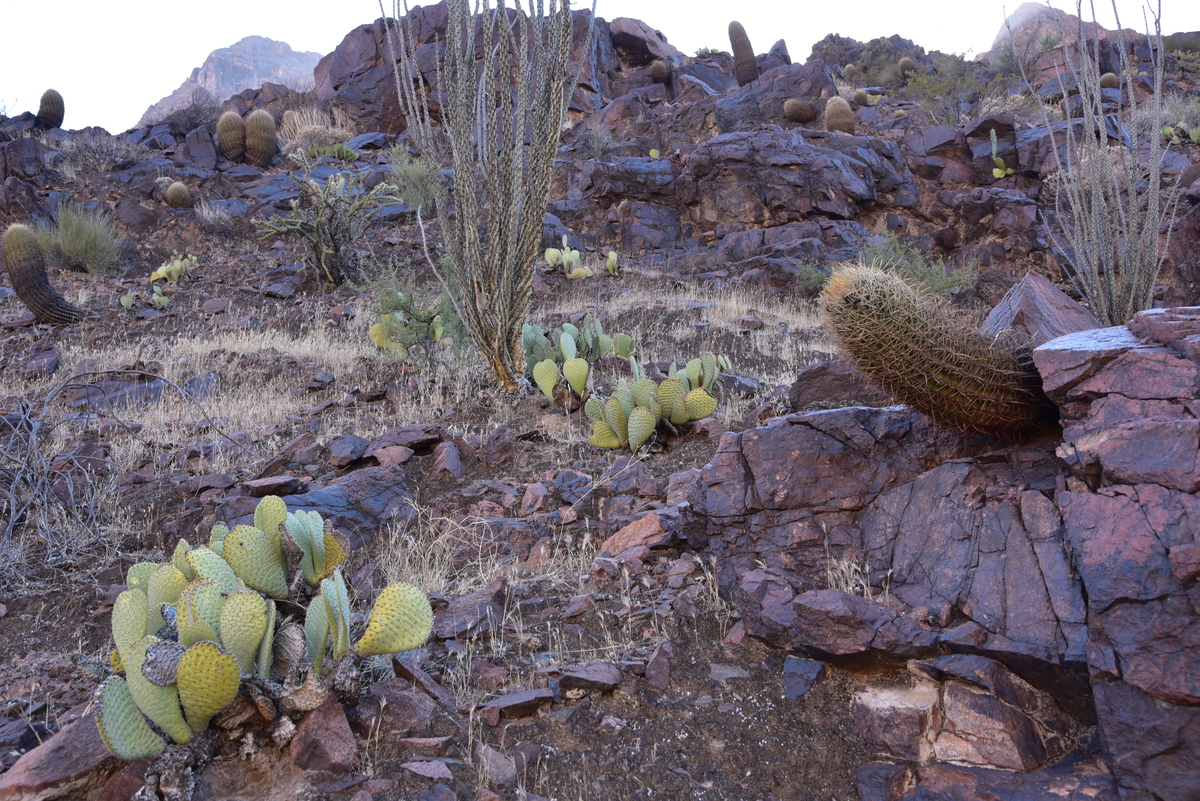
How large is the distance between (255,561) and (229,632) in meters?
0.55

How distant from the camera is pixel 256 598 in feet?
7.07

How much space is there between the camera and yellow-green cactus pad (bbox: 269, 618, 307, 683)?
2266mm

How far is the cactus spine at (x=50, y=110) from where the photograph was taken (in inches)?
829

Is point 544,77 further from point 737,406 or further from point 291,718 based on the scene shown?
point 291,718

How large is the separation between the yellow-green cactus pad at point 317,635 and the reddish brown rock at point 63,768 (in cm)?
53

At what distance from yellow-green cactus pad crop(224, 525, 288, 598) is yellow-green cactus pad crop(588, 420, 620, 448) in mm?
2478

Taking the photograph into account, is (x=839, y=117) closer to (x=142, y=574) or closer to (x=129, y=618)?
(x=142, y=574)

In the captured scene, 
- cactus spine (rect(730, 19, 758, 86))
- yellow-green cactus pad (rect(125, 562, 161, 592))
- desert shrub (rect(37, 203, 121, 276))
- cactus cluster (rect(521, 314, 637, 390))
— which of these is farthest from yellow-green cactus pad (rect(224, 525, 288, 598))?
cactus spine (rect(730, 19, 758, 86))

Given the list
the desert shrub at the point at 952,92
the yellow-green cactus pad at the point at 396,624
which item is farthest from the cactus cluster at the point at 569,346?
the desert shrub at the point at 952,92

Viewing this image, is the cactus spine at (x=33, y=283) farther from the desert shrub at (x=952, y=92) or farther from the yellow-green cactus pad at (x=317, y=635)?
the desert shrub at (x=952, y=92)

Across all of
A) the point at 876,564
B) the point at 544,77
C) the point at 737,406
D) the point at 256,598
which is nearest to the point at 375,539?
the point at 256,598

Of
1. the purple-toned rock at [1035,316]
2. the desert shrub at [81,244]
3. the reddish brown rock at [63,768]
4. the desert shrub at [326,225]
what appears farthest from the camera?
the desert shrub at [81,244]

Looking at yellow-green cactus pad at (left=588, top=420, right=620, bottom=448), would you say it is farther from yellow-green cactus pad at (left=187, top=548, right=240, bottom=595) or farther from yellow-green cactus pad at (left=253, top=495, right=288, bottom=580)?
yellow-green cactus pad at (left=187, top=548, right=240, bottom=595)

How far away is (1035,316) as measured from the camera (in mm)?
3279
